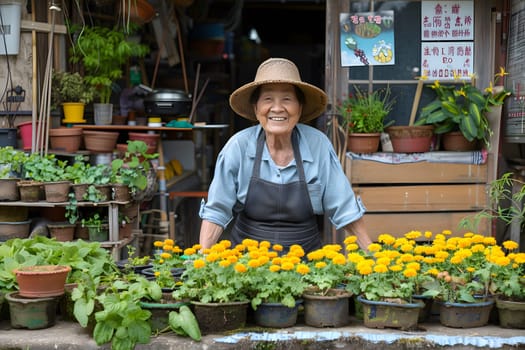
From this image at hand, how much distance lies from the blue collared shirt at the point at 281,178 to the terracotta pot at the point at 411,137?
96.0 inches

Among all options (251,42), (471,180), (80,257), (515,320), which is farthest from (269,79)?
(251,42)

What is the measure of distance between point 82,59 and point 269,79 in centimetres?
400

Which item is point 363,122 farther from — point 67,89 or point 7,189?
point 7,189

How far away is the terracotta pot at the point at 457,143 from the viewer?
6453mm

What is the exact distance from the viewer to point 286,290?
118 inches

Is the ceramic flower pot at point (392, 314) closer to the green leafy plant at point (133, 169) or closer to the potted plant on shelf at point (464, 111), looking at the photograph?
the potted plant on shelf at point (464, 111)

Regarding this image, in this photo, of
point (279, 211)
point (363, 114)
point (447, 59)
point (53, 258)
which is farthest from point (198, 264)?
point (447, 59)

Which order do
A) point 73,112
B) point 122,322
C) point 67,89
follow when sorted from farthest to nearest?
point 73,112 < point 67,89 < point 122,322

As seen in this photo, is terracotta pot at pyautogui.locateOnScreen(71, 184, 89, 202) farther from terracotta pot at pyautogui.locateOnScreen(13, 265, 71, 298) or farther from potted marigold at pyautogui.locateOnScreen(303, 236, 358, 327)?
potted marigold at pyautogui.locateOnScreen(303, 236, 358, 327)

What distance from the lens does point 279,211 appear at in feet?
13.3

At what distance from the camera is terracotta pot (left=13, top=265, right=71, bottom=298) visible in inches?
122

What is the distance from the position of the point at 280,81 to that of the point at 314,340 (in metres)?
1.46

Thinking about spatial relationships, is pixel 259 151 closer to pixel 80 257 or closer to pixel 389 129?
pixel 80 257

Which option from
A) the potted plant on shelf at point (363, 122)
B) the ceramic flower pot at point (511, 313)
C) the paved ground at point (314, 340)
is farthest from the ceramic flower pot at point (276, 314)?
the potted plant on shelf at point (363, 122)
